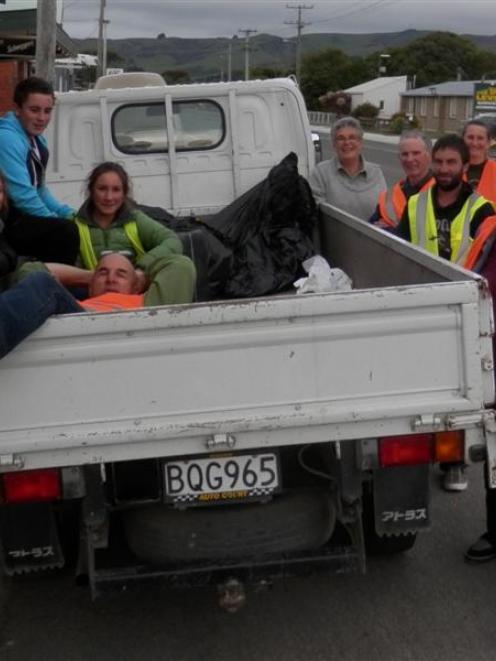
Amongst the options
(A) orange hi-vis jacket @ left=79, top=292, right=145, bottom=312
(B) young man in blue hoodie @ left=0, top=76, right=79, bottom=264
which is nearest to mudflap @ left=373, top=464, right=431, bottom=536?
(A) orange hi-vis jacket @ left=79, top=292, right=145, bottom=312

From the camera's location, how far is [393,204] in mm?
6031

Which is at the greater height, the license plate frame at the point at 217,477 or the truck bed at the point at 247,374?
the truck bed at the point at 247,374

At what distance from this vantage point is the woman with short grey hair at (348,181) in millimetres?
6617

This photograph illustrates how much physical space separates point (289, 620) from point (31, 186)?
2666 millimetres

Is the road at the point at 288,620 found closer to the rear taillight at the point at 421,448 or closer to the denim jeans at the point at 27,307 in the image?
the rear taillight at the point at 421,448

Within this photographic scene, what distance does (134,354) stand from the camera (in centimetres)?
330

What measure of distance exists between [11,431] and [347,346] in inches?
45.3

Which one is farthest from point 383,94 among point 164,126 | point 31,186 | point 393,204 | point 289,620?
point 289,620

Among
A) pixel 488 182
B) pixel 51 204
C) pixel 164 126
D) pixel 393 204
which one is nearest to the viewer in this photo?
pixel 51 204

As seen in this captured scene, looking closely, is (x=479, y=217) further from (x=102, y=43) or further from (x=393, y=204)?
(x=102, y=43)

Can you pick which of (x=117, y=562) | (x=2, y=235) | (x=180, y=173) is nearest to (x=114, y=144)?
(x=180, y=173)

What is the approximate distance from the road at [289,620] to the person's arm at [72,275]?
1397 mm

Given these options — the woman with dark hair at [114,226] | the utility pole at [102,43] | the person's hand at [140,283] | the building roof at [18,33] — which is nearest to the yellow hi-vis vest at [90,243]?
Result: the woman with dark hair at [114,226]

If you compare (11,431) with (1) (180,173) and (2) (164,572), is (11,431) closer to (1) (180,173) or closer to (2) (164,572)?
(2) (164,572)
